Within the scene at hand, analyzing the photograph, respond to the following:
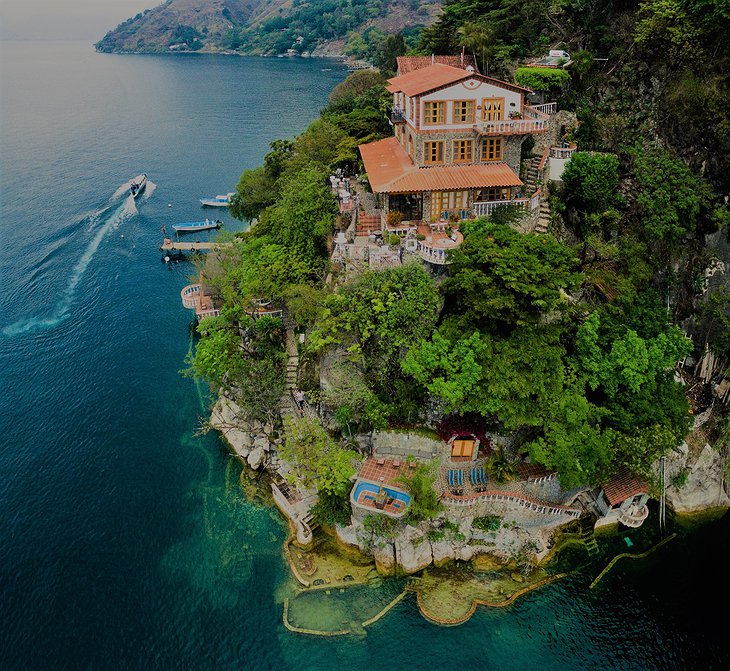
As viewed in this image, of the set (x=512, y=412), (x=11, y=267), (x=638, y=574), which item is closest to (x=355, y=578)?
(x=512, y=412)

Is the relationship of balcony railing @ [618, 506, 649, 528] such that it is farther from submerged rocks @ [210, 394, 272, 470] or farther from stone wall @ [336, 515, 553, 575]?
submerged rocks @ [210, 394, 272, 470]

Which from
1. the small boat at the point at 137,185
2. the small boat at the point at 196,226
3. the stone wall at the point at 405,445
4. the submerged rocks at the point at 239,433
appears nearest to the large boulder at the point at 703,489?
the stone wall at the point at 405,445

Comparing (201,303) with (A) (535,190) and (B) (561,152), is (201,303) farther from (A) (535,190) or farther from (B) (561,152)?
(B) (561,152)

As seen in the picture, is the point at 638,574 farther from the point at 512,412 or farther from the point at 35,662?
the point at 35,662

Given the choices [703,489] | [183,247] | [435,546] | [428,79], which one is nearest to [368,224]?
[428,79]

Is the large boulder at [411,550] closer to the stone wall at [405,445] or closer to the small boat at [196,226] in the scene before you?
the stone wall at [405,445]
